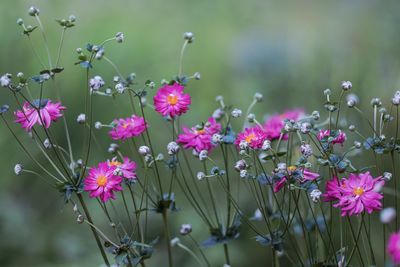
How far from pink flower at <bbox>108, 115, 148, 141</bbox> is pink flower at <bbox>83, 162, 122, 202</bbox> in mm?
80

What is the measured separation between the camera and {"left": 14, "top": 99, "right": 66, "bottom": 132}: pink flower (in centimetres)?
97

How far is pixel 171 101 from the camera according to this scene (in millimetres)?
1003

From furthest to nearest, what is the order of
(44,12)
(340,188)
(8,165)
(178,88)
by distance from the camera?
(44,12)
(8,165)
(178,88)
(340,188)

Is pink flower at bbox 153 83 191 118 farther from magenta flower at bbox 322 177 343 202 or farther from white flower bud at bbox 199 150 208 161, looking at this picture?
magenta flower at bbox 322 177 343 202

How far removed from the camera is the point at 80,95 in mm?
2654

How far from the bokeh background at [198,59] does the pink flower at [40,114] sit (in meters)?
1.06

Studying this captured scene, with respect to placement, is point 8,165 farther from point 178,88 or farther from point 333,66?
point 178,88

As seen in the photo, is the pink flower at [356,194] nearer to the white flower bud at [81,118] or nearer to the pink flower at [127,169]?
the pink flower at [127,169]

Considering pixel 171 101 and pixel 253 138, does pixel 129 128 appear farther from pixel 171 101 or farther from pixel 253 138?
pixel 253 138

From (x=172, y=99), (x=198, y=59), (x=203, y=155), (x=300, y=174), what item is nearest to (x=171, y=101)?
(x=172, y=99)

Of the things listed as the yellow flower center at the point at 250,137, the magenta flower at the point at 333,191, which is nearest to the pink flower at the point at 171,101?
the yellow flower center at the point at 250,137

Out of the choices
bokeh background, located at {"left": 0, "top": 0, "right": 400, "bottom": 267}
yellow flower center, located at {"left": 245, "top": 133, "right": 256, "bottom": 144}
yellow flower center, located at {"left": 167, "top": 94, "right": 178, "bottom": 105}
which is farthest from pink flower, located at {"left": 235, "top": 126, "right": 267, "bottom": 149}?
bokeh background, located at {"left": 0, "top": 0, "right": 400, "bottom": 267}

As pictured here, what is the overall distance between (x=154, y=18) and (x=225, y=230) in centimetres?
250

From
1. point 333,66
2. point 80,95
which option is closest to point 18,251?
point 80,95
